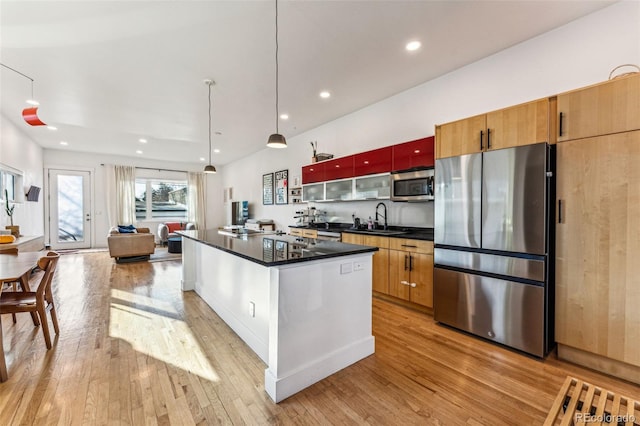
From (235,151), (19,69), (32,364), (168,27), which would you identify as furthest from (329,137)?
(32,364)

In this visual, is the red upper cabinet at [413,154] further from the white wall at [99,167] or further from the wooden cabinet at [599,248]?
the white wall at [99,167]

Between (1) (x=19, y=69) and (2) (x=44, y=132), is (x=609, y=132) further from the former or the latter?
(2) (x=44, y=132)

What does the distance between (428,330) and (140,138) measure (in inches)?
279

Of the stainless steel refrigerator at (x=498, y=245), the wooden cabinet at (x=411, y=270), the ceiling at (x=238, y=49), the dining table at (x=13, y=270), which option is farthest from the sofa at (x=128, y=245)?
the stainless steel refrigerator at (x=498, y=245)

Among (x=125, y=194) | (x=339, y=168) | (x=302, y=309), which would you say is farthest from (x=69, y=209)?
(x=302, y=309)

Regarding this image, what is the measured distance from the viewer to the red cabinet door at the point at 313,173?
A: 5.00 metres

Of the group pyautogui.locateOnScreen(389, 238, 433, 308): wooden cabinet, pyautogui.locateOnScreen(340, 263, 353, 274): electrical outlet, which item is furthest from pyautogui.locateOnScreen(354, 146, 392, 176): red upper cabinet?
pyautogui.locateOnScreen(340, 263, 353, 274): electrical outlet

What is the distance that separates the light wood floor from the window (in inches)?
262

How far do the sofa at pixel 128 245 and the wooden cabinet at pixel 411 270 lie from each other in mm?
5506

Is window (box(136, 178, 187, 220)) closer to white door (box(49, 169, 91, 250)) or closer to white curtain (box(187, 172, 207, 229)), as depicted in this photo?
white curtain (box(187, 172, 207, 229))

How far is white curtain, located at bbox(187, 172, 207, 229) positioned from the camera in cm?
969

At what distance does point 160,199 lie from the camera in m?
9.34

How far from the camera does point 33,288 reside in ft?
13.2

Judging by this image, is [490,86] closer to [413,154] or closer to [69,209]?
[413,154]
